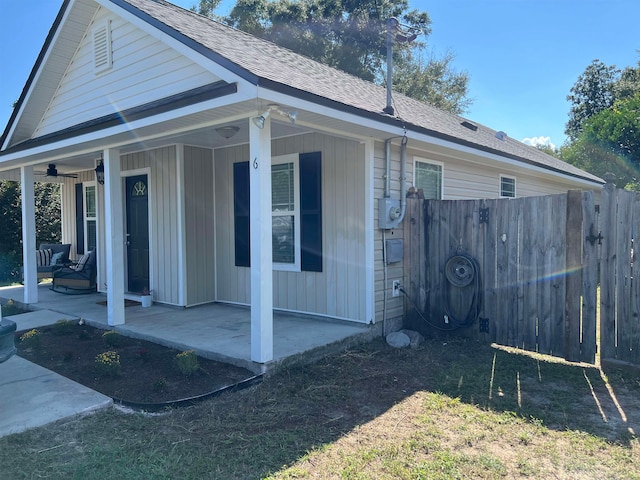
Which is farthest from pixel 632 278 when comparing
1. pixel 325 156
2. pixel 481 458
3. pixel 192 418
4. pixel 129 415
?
pixel 129 415

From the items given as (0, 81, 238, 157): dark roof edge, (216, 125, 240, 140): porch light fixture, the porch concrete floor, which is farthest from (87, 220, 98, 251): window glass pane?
(216, 125, 240, 140): porch light fixture

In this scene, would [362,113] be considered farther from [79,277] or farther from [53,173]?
[53,173]

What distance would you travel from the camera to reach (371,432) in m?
3.47

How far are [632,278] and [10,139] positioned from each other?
31.3 feet

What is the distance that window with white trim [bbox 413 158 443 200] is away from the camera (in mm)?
6859

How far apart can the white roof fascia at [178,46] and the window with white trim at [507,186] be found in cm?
695

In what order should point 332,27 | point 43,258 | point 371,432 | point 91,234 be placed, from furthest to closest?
point 332,27
point 43,258
point 91,234
point 371,432

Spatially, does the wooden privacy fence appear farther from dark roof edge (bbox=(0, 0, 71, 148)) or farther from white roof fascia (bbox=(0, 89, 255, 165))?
dark roof edge (bbox=(0, 0, 71, 148))

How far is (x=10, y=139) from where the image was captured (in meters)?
8.14

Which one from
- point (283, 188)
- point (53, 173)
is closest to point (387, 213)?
point (283, 188)

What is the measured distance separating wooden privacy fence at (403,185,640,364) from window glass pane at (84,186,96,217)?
6835mm

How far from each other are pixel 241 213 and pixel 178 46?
2.78 metres

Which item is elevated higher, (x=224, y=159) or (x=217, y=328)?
(x=224, y=159)

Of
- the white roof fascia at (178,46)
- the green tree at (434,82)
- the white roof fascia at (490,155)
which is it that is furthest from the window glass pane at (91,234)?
the green tree at (434,82)
